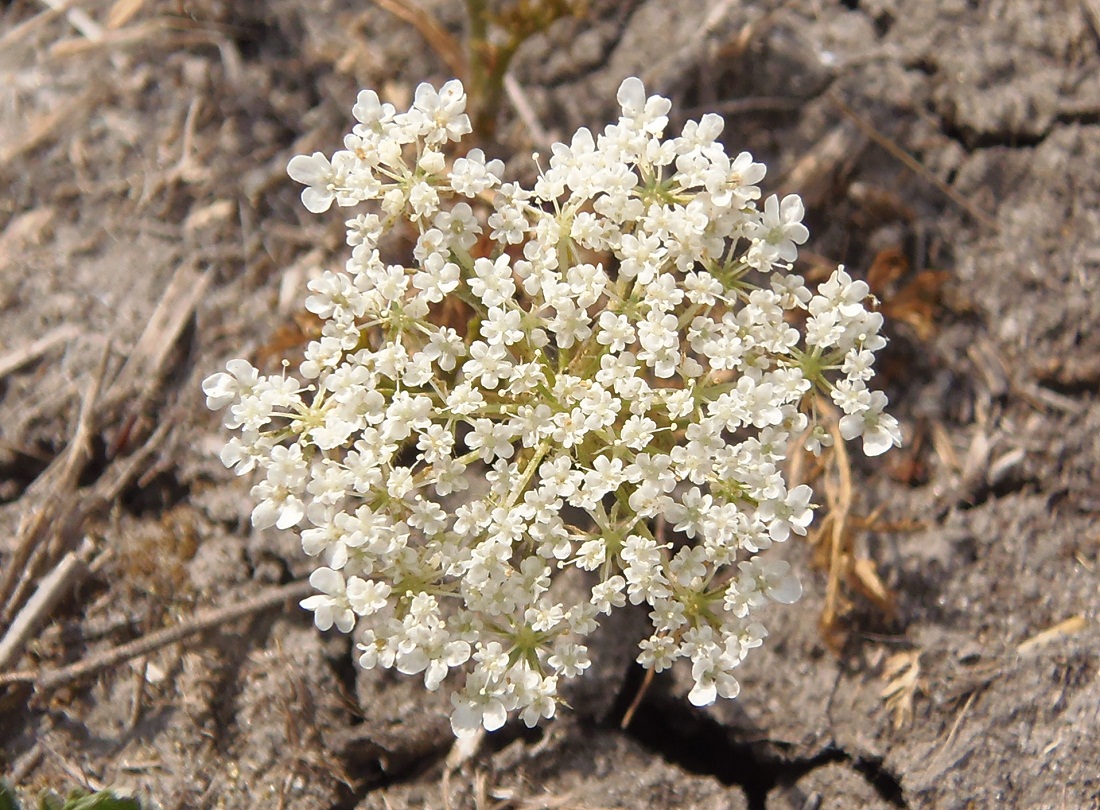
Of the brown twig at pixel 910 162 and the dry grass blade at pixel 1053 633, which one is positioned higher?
the brown twig at pixel 910 162

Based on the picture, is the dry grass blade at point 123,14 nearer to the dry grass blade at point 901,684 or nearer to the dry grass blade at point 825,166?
the dry grass blade at point 825,166

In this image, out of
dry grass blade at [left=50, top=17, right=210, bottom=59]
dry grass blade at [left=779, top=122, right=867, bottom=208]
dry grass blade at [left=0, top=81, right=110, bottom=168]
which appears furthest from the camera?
dry grass blade at [left=50, top=17, right=210, bottom=59]

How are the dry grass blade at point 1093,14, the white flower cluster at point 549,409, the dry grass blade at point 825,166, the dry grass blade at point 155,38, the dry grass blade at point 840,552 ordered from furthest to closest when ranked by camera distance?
the dry grass blade at point 155,38, the dry grass blade at point 1093,14, the dry grass blade at point 825,166, the dry grass blade at point 840,552, the white flower cluster at point 549,409

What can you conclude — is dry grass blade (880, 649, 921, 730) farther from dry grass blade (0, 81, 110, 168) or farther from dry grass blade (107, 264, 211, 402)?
dry grass blade (0, 81, 110, 168)

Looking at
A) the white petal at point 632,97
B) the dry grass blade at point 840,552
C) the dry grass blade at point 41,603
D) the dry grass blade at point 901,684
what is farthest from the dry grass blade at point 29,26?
the dry grass blade at point 901,684

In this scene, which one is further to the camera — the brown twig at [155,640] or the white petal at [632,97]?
the brown twig at [155,640]

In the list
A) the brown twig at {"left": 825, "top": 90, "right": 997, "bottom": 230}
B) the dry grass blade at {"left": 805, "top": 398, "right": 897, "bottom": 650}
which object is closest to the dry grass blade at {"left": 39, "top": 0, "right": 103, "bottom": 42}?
the brown twig at {"left": 825, "top": 90, "right": 997, "bottom": 230}

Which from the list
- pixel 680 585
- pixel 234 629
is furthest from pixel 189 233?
pixel 680 585

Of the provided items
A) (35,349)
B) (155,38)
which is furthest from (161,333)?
(155,38)
